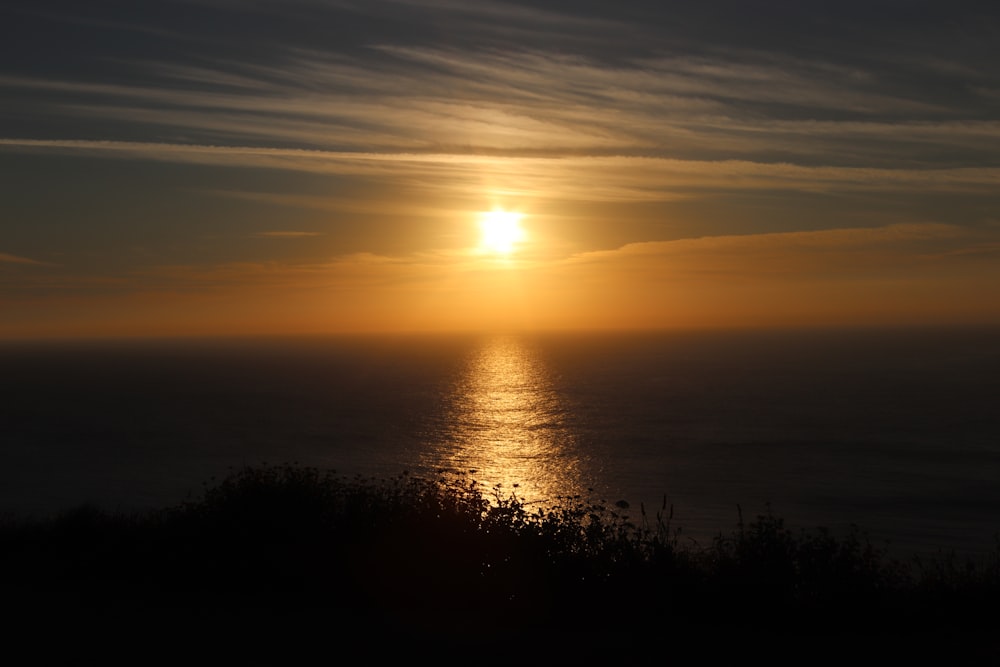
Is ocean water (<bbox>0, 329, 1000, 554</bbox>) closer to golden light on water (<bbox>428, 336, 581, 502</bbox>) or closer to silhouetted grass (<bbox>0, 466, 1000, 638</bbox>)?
golden light on water (<bbox>428, 336, 581, 502</bbox>)

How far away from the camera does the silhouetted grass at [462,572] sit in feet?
31.4

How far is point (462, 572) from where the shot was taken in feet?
34.4

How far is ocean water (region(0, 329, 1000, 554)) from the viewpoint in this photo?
5409 centimetres

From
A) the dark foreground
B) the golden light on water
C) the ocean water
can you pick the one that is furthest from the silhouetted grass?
the golden light on water

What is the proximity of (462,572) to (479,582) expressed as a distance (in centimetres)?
35

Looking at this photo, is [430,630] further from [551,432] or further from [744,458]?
[551,432]

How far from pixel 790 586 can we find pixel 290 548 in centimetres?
691

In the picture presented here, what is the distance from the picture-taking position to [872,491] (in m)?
56.8

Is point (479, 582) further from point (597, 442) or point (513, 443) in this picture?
point (513, 443)

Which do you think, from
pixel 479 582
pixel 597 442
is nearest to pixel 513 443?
pixel 597 442

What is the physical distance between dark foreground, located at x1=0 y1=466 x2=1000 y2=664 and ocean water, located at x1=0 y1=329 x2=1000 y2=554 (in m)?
13.6

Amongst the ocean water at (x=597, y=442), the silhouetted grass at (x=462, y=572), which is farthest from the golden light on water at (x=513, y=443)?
the silhouetted grass at (x=462, y=572)

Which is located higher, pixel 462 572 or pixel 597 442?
pixel 597 442

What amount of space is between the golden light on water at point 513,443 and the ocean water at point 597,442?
0.32 metres
